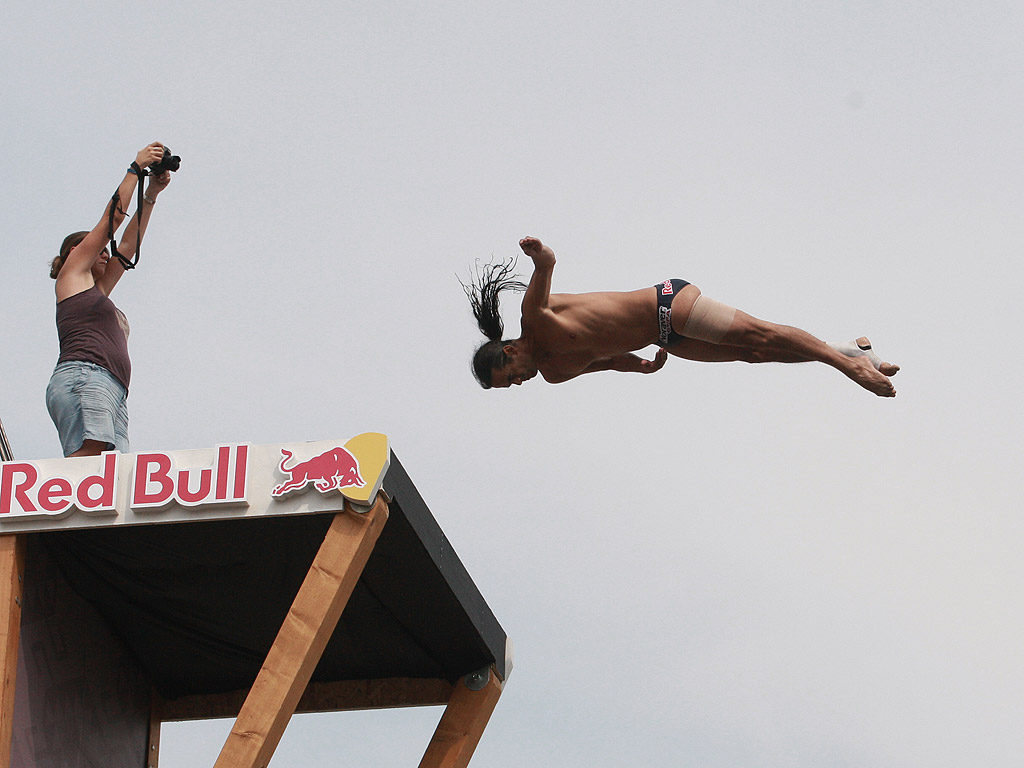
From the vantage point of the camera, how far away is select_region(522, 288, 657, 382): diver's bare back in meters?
11.5

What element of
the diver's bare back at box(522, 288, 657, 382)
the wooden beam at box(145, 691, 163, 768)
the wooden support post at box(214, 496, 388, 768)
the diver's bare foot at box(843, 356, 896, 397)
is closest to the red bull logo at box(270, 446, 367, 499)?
the wooden support post at box(214, 496, 388, 768)

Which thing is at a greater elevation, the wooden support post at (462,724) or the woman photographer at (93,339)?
the woman photographer at (93,339)

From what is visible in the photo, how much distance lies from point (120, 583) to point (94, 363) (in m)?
1.76

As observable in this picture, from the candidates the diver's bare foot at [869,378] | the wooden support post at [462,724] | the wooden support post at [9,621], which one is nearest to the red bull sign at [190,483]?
the wooden support post at [9,621]

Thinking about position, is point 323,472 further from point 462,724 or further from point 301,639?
point 462,724

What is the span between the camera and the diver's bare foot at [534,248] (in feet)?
35.1

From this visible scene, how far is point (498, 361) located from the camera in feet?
39.2

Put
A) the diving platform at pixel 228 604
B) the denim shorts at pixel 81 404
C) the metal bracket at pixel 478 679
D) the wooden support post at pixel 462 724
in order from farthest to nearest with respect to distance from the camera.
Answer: the metal bracket at pixel 478 679
the wooden support post at pixel 462 724
the denim shorts at pixel 81 404
the diving platform at pixel 228 604

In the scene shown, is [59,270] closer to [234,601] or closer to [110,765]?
[234,601]

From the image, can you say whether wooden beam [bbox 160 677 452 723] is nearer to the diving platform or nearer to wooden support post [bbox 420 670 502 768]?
the diving platform

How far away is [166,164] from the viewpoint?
11320 mm

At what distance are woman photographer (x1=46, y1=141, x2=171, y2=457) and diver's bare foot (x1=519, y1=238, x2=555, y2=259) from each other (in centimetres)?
294

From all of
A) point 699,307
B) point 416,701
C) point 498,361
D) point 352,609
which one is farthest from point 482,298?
point 416,701

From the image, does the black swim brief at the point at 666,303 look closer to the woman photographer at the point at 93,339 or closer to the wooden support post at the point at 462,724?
the wooden support post at the point at 462,724
